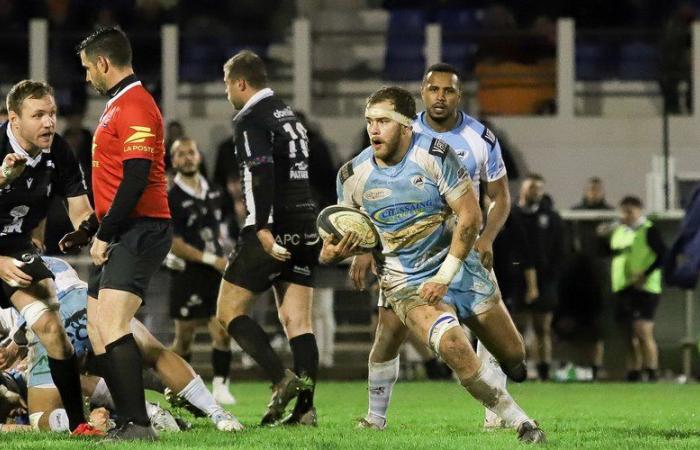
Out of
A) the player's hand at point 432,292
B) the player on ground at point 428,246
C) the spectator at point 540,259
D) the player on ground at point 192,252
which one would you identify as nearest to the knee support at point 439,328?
the player on ground at point 428,246

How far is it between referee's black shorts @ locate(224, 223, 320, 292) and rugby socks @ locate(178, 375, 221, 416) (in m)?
1.03

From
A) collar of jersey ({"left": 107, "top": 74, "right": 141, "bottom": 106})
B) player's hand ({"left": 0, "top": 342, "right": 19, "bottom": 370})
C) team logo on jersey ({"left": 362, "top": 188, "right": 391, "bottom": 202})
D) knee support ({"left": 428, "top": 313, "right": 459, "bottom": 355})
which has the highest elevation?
collar of jersey ({"left": 107, "top": 74, "right": 141, "bottom": 106})

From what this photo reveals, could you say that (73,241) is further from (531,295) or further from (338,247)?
(531,295)

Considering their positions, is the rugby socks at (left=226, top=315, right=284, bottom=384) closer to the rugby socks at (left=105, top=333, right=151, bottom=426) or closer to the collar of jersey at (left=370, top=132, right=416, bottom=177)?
the rugby socks at (left=105, top=333, right=151, bottom=426)

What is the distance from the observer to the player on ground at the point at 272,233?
10.1 meters

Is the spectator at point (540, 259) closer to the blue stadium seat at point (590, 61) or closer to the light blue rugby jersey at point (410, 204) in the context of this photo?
the blue stadium seat at point (590, 61)

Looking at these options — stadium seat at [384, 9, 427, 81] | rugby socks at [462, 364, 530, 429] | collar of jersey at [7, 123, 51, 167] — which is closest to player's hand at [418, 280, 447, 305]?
rugby socks at [462, 364, 530, 429]

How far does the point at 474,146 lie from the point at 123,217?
8.52 ft

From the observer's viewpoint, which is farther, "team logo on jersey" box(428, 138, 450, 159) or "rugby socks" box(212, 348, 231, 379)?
"rugby socks" box(212, 348, 231, 379)

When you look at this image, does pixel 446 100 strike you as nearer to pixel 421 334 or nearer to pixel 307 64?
pixel 421 334

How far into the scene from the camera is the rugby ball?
350 inches

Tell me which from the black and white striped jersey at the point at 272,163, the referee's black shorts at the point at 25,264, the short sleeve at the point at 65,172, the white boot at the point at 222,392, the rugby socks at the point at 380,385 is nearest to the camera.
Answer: the referee's black shorts at the point at 25,264

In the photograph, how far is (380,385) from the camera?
9.91 meters

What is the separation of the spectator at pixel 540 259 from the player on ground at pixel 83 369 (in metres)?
8.69
